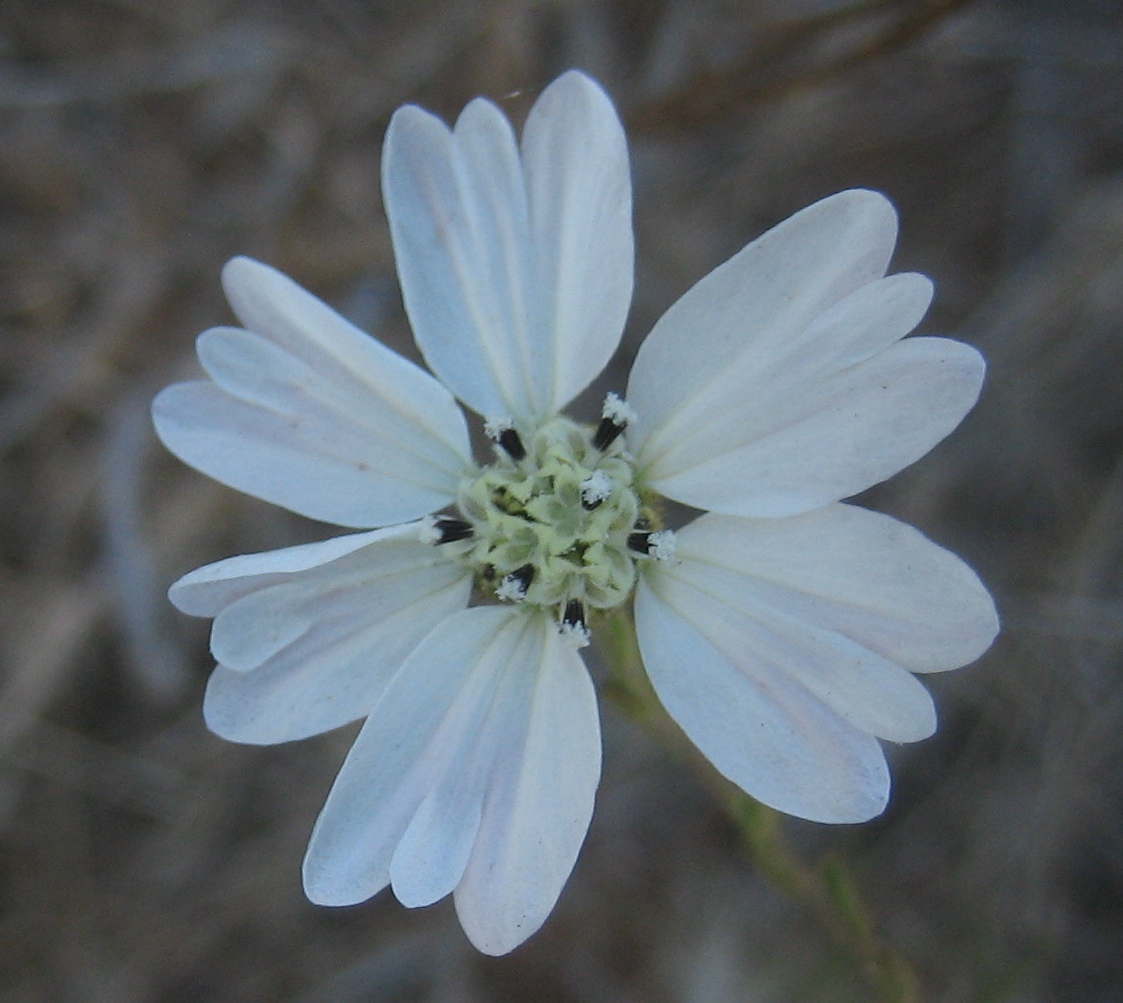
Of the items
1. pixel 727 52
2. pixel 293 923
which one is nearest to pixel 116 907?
pixel 293 923

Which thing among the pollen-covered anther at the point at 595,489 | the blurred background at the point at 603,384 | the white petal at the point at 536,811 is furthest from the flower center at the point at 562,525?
the blurred background at the point at 603,384

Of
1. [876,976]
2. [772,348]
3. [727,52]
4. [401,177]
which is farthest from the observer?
[727,52]

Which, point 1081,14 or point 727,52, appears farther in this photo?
point 727,52

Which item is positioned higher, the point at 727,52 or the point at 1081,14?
the point at 727,52

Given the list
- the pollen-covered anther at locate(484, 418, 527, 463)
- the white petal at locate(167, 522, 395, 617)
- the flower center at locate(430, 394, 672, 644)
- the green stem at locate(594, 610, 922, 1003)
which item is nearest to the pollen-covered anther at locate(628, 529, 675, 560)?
the flower center at locate(430, 394, 672, 644)

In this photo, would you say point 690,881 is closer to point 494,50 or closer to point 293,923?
point 293,923

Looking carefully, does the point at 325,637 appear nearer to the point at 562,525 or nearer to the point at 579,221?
the point at 562,525

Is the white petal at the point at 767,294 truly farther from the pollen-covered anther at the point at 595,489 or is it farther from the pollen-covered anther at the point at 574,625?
the pollen-covered anther at the point at 574,625
